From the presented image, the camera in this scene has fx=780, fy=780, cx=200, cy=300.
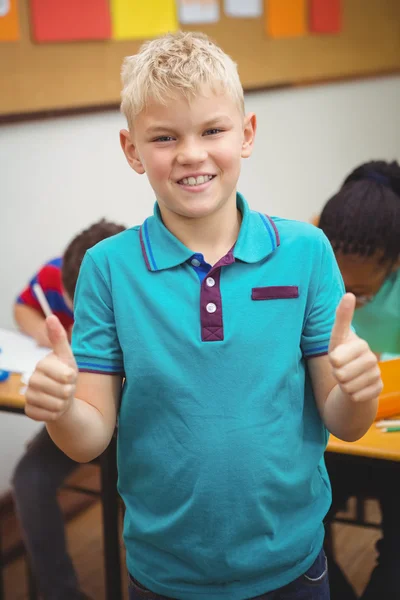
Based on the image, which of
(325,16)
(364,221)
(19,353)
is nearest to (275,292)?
(364,221)

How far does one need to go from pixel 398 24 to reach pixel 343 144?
2.90 feet

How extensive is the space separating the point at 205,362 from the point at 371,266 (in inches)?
35.4

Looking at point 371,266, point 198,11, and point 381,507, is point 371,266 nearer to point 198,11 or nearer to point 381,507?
point 381,507

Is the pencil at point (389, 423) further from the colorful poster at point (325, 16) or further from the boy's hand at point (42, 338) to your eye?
the colorful poster at point (325, 16)

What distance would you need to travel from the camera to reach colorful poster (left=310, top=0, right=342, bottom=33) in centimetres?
406

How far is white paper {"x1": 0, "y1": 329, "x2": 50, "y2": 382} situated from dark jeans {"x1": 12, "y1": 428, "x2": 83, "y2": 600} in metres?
0.32

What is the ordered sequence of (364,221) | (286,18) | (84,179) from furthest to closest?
1. (286,18)
2. (84,179)
3. (364,221)

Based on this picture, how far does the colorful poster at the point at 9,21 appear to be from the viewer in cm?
255

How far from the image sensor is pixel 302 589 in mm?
1167

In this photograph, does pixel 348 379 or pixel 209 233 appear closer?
pixel 348 379

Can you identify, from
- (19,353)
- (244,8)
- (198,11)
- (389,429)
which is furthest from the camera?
(244,8)

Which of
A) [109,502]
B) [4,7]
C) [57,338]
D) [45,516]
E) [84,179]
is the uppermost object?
[4,7]

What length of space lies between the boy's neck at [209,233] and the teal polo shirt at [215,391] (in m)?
0.02

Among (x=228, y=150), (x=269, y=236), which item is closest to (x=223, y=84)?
(x=228, y=150)
